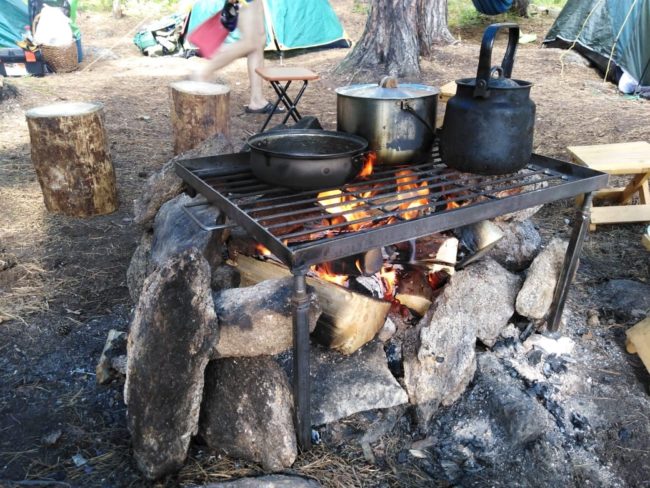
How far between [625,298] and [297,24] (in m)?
9.03

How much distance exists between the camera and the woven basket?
30.5ft

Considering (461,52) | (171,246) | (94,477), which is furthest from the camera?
(461,52)

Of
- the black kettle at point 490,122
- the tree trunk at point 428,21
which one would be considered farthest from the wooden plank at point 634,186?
the tree trunk at point 428,21

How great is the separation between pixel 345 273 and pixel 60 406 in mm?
1493

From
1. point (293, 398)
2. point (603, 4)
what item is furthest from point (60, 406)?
point (603, 4)

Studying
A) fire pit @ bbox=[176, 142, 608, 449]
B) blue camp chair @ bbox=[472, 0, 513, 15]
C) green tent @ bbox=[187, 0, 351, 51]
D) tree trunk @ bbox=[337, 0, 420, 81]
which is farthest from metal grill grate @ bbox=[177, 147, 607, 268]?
green tent @ bbox=[187, 0, 351, 51]

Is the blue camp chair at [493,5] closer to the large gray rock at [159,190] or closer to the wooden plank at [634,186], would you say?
the wooden plank at [634,186]

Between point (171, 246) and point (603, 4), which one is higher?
point (603, 4)

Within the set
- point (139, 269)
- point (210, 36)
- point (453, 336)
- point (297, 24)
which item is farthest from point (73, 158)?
point (297, 24)

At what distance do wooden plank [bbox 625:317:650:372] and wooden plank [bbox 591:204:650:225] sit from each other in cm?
173

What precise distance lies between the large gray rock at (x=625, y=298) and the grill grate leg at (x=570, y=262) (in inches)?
19.0

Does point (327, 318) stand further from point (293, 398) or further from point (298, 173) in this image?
point (298, 173)

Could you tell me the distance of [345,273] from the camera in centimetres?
269

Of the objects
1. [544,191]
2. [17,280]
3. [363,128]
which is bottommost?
[17,280]
